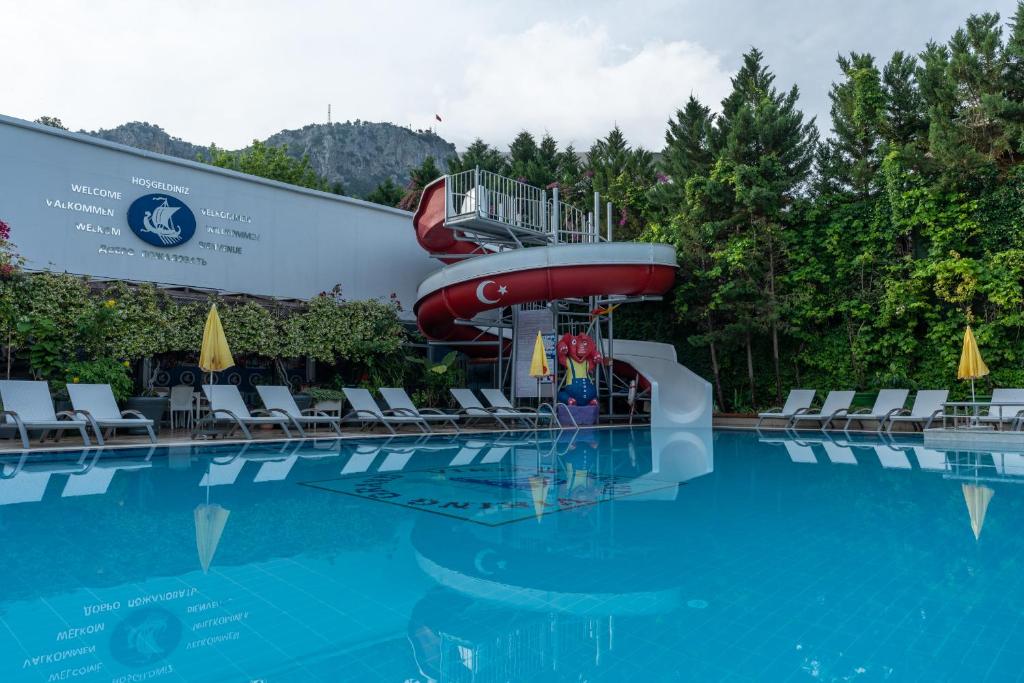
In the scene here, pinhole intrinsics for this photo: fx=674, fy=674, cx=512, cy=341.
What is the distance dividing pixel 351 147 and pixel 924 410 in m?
72.7

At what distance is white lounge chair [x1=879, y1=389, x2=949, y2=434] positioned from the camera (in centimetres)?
1141

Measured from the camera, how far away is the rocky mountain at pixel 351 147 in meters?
68.4

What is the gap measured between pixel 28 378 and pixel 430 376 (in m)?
6.96

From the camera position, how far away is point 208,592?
285 centimetres

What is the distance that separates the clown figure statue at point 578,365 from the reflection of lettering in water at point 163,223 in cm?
764

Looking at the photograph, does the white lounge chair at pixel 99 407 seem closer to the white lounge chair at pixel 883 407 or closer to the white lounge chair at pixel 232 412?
the white lounge chair at pixel 232 412

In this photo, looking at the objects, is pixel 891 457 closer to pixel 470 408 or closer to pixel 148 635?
pixel 470 408

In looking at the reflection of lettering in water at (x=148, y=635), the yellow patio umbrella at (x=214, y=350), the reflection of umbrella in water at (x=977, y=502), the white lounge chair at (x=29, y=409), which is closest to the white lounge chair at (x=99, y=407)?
the white lounge chair at (x=29, y=409)

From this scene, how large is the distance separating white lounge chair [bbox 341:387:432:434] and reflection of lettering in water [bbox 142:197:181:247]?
438 centimetres

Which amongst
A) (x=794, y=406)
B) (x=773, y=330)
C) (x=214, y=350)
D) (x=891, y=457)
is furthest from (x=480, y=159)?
(x=891, y=457)

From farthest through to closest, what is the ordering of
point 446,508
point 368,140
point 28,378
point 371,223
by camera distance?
point 368,140 → point 371,223 → point 28,378 → point 446,508

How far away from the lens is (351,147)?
75.8 meters

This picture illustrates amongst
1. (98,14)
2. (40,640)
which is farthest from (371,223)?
(40,640)

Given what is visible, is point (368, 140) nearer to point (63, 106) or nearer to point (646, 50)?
point (63, 106)
